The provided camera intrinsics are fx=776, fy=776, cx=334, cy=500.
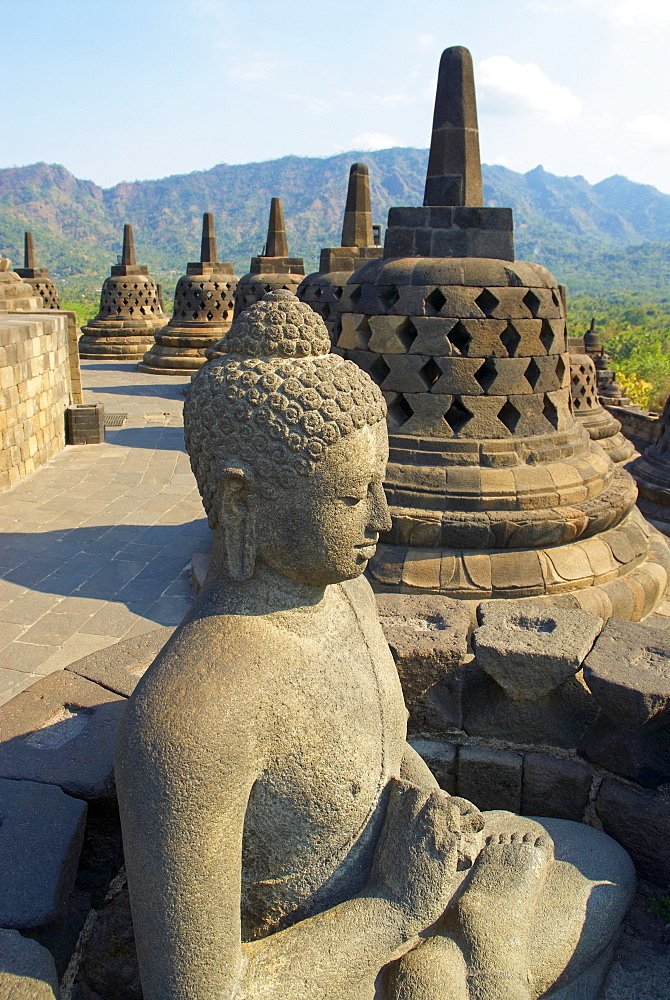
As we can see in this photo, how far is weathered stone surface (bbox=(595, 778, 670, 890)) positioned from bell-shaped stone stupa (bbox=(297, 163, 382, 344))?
859 centimetres

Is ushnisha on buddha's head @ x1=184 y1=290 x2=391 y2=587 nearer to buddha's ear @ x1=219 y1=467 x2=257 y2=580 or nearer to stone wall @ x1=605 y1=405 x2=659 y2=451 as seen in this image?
buddha's ear @ x1=219 y1=467 x2=257 y2=580

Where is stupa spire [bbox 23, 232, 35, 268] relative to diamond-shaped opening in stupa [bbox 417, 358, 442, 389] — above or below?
above

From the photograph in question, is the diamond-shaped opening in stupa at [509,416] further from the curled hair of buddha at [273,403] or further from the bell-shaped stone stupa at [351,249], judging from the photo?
the bell-shaped stone stupa at [351,249]

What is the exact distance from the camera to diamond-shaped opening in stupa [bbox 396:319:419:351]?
462cm

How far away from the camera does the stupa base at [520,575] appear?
4.37 m

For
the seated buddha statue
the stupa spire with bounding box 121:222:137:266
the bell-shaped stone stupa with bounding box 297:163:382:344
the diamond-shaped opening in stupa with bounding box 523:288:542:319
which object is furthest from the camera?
the stupa spire with bounding box 121:222:137:266

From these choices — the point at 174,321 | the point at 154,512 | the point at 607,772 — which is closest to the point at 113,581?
the point at 154,512

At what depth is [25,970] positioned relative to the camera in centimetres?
151

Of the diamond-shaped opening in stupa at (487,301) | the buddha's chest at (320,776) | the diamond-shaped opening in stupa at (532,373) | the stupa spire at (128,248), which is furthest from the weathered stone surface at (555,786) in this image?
the stupa spire at (128,248)

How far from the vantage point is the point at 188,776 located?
1354mm

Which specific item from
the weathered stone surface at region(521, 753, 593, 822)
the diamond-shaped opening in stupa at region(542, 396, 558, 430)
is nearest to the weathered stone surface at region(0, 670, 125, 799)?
the weathered stone surface at region(521, 753, 593, 822)

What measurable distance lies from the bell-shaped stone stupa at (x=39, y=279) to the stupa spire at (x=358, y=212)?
33.7 feet

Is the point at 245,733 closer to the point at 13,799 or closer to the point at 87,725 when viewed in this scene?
the point at 13,799

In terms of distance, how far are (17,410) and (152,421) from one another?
3.79 metres
